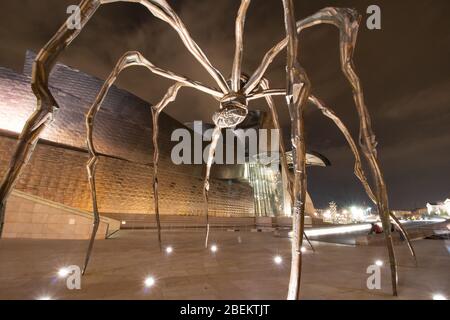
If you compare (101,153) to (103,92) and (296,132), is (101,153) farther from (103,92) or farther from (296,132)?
(296,132)

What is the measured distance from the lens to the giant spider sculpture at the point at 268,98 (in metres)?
1.49

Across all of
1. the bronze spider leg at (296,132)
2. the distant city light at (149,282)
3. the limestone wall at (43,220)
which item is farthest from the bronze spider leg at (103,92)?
the limestone wall at (43,220)

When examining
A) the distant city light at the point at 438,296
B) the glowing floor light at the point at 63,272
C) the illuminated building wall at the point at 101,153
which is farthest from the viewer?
the illuminated building wall at the point at 101,153

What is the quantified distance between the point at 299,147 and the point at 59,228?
36.2ft

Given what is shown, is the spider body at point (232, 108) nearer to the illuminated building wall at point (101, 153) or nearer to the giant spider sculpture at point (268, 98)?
the giant spider sculpture at point (268, 98)

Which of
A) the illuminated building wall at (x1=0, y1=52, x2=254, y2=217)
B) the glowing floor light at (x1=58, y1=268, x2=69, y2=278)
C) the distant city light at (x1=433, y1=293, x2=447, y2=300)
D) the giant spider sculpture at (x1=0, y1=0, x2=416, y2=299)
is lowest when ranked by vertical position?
the glowing floor light at (x1=58, y1=268, x2=69, y2=278)

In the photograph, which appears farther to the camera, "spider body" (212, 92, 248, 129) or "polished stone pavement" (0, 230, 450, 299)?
"spider body" (212, 92, 248, 129)

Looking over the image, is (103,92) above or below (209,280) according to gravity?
above

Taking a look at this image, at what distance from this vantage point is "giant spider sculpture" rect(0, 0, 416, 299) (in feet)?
4.88

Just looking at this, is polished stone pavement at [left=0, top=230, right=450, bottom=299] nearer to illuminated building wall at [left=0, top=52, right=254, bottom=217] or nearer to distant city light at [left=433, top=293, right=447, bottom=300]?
distant city light at [left=433, top=293, right=447, bottom=300]

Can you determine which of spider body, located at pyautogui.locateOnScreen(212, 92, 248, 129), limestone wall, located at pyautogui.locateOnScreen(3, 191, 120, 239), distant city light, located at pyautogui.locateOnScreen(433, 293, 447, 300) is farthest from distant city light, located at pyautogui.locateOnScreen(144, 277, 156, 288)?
limestone wall, located at pyautogui.locateOnScreen(3, 191, 120, 239)

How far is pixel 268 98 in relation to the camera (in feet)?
15.1

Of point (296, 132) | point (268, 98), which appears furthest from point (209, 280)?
point (268, 98)
